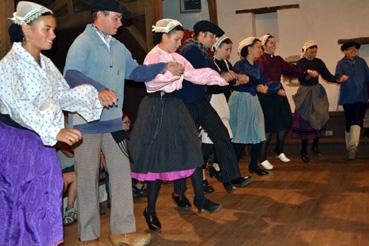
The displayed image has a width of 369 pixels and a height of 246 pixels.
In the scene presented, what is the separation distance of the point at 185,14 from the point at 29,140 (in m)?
7.42

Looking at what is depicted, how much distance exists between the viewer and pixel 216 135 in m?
4.36

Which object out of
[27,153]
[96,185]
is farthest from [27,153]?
[96,185]

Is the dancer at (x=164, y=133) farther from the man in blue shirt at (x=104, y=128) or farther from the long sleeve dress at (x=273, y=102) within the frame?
the long sleeve dress at (x=273, y=102)

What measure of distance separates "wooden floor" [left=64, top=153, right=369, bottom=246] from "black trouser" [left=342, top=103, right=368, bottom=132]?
1.26m

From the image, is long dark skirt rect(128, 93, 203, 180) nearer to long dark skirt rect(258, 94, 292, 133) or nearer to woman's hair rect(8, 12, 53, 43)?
woman's hair rect(8, 12, 53, 43)

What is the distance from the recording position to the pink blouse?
343 centimetres

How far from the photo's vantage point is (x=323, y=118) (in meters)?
6.84

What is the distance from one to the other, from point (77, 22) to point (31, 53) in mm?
4559

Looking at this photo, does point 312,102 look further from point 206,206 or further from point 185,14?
point 185,14

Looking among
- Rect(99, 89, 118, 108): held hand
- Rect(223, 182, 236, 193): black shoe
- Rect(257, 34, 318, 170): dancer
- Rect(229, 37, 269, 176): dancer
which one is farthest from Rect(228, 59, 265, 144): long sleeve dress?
Rect(99, 89, 118, 108): held hand

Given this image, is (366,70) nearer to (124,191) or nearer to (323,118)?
(323,118)

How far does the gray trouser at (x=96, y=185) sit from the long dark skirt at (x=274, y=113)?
3174 mm

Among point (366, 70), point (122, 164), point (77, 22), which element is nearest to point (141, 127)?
point (122, 164)

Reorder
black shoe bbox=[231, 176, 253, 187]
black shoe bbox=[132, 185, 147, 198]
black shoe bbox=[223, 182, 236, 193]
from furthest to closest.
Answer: black shoe bbox=[231, 176, 253, 187] → black shoe bbox=[132, 185, 147, 198] → black shoe bbox=[223, 182, 236, 193]
